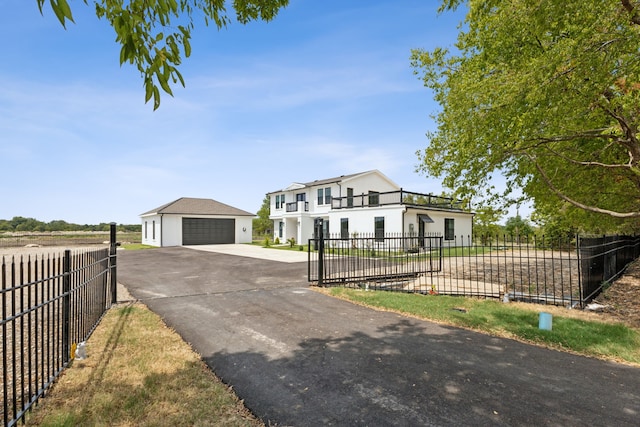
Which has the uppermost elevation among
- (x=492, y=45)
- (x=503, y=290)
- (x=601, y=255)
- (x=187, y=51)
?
(x=492, y=45)

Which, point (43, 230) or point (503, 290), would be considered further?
point (43, 230)

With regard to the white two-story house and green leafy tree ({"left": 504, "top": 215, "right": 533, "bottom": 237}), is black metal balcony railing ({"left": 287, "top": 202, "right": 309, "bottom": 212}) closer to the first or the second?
the white two-story house

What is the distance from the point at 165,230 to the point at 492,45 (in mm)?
31397

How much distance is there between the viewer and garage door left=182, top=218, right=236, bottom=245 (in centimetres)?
3334

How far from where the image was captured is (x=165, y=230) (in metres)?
32.0

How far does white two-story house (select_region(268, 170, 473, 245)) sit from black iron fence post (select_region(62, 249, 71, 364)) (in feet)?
57.8

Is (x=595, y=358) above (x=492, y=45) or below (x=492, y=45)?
below

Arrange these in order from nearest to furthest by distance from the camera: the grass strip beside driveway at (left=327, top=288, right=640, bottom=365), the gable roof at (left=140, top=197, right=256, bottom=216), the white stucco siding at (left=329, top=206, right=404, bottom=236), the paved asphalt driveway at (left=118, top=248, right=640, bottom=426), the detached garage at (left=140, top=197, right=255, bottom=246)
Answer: the paved asphalt driveway at (left=118, top=248, right=640, bottom=426) < the grass strip beside driveway at (left=327, top=288, right=640, bottom=365) < the white stucco siding at (left=329, top=206, right=404, bottom=236) < the detached garage at (left=140, top=197, right=255, bottom=246) < the gable roof at (left=140, top=197, right=256, bottom=216)

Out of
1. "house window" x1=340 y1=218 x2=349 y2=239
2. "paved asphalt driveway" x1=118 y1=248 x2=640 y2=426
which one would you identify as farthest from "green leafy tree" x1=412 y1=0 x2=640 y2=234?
"house window" x1=340 y1=218 x2=349 y2=239

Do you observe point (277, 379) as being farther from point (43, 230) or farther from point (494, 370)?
point (43, 230)

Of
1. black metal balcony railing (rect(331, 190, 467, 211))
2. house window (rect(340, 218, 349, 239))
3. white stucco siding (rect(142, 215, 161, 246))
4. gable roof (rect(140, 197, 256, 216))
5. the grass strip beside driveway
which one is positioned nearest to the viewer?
the grass strip beside driveway

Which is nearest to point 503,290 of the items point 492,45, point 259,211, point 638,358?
point 638,358

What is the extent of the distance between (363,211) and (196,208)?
1968 centimetres

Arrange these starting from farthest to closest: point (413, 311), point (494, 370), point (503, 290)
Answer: point (503, 290) → point (413, 311) → point (494, 370)
